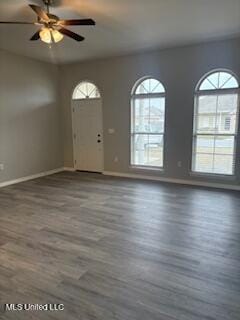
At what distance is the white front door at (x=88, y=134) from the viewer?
6527 millimetres

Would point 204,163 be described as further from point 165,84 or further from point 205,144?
point 165,84

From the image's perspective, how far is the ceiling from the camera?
3285 millimetres

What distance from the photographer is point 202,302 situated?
76.9 inches

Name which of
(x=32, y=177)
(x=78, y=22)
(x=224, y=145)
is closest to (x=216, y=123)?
(x=224, y=145)

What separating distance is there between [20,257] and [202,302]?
1.86 meters

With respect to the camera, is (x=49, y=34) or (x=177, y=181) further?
(x=177, y=181)

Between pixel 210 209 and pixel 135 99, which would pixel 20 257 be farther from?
pixel 135 99

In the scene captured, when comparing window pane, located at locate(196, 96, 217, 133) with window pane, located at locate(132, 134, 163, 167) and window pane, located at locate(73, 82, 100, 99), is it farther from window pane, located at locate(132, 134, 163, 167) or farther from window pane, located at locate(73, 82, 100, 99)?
window pane, located at locate(73, 82, 100, 99)

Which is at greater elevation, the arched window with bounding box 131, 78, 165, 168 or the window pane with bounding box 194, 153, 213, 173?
the arched window with bounding box 131, 78, 165, 168

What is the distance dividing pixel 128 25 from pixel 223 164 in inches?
129

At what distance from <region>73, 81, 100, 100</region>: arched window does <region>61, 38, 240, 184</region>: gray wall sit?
0.14 m

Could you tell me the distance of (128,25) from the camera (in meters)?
3.98

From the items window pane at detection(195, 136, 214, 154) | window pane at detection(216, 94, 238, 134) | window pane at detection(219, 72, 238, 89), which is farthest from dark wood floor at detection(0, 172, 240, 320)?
window pane at detection(219, 72, 238, 89)

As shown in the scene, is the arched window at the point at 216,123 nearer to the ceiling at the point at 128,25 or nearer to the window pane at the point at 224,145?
the window pane at the point at 224,145
